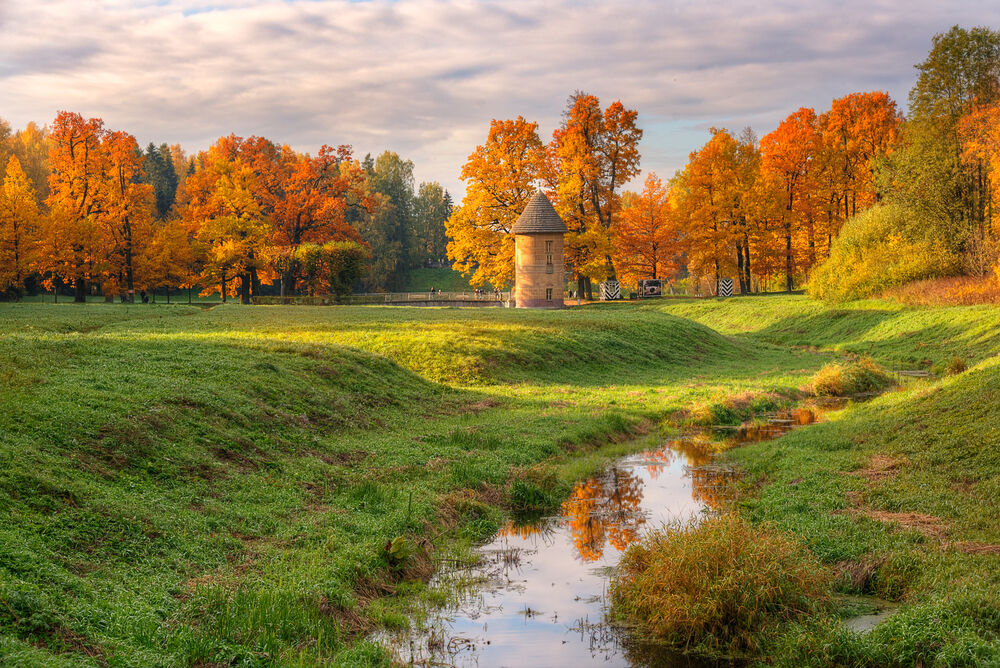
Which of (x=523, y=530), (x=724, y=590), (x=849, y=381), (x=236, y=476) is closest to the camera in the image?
(x=724, y=590)

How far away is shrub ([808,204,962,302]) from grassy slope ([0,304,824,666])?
977 inches

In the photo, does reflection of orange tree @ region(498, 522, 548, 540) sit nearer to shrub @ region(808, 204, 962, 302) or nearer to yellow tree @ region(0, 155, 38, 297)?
shrub @ region(808, 204, 962, 302)

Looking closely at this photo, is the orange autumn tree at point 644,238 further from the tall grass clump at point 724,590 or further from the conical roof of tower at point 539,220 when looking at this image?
the tall grass clump at point 724,590

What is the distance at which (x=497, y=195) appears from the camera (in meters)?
62.0

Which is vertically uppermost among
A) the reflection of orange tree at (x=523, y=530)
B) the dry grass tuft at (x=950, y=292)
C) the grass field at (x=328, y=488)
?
the dry grass tuft at (x=950, y=292)

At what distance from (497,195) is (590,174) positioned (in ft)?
25.2

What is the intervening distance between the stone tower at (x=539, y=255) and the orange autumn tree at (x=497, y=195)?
469 cm

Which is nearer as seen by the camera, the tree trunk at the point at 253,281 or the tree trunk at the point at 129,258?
the tree trunk at the point at 129,258

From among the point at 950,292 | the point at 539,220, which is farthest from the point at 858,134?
the point at 539,220

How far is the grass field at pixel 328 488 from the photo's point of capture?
8109 millimetres

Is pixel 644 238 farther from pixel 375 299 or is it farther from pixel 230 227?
pixel 230 227

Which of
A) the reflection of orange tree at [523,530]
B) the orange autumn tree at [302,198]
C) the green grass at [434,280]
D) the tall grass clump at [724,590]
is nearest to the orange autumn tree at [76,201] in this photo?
the orange autumn tree at [302,198]

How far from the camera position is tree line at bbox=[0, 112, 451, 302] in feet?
178

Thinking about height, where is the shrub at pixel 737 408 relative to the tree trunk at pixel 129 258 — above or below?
below
